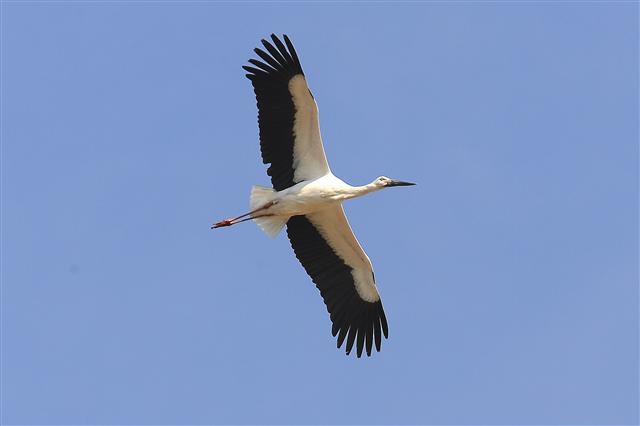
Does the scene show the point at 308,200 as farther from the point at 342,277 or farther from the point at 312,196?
the point at 342,277

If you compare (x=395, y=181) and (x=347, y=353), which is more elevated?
(x=395, y=181)

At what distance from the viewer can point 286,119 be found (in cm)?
1939

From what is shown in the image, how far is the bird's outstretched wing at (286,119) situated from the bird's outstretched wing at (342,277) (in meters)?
0.83

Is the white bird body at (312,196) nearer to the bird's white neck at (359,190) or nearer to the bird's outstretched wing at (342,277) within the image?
the bird's white neck at (359,190)

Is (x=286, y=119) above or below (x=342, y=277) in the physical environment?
above

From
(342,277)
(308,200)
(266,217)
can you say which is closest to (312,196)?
(308,200)

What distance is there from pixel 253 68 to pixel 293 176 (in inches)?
65.0

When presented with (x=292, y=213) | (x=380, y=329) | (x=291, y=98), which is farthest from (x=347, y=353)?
(x=291, y=98)

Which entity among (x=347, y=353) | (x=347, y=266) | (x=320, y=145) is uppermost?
(x=320, y=145)

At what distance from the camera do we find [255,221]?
19.9 metres

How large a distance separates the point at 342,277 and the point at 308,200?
152cm

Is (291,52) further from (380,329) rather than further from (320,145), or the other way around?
(380,329)

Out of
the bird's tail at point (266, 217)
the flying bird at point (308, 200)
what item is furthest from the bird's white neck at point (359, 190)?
the bird's tail at point (266, 217)

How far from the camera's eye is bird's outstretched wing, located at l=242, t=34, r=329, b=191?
19.2m
